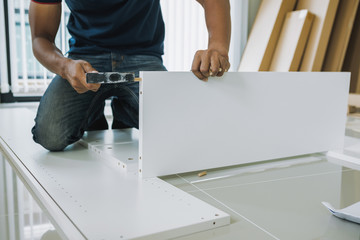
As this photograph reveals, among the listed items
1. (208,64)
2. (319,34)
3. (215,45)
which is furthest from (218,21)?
(319,34)

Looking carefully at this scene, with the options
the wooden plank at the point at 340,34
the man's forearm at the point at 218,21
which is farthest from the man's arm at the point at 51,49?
the wooden plank at the point at 340,34

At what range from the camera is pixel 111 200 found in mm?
1027

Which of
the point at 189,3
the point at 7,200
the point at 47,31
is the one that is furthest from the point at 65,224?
the point at 189,3

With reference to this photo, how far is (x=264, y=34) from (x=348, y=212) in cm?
306

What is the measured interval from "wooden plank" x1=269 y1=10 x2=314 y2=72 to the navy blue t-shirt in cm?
198

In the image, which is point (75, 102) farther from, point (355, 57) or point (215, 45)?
point (355, 57)

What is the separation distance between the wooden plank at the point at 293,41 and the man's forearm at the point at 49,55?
2.43 meters

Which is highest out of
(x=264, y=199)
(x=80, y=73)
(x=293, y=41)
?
(x=293, y=41)

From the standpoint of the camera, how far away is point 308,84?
1.55 metres

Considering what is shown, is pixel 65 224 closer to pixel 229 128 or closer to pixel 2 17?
pixel 229 128

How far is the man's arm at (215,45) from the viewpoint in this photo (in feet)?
4.08

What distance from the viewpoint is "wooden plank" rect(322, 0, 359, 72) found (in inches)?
130

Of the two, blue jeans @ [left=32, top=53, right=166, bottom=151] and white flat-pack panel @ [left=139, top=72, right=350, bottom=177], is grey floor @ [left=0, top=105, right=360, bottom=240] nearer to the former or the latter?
white flat-pack panel @ [left=139, top=72, right=350, bottom=177]

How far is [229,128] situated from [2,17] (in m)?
2.74
